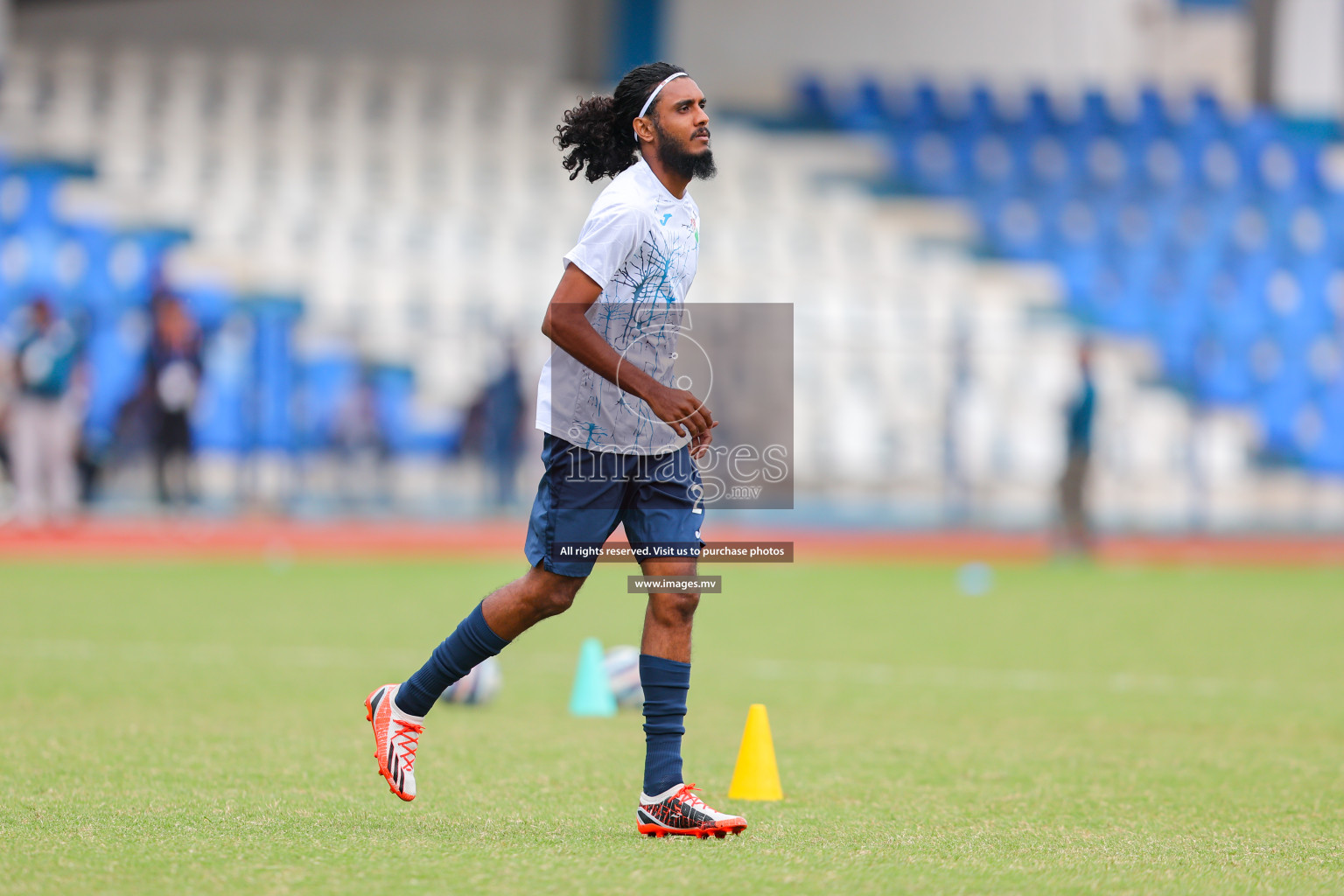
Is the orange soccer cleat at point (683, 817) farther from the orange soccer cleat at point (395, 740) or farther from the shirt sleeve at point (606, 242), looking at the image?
the shirt sleeve at point (606, 242)

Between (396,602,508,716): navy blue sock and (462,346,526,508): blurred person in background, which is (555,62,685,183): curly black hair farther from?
(462,346,526,508): blurred person in background

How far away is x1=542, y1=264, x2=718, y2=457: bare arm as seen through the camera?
472 centimetres

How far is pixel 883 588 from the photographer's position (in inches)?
562

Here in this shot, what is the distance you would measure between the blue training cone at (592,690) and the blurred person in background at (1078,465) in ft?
34.9

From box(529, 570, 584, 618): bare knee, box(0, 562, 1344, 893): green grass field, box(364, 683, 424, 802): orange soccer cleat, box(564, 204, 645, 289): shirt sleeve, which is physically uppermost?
box(564, 204, 645, 289): shirt sleeve

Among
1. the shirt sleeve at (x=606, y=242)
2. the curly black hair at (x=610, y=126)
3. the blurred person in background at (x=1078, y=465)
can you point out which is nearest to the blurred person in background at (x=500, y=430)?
the blurred person in background at (x=1078, y=465)

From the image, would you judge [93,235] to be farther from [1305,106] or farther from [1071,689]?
[1305,106]

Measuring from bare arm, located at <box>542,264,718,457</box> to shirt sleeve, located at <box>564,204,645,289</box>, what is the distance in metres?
0.03

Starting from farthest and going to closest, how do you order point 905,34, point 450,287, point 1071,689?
point 905,34 < point 450,287 < point 1071,689

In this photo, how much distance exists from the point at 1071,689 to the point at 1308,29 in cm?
2452

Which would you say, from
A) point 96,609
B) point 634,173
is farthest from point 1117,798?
point 96,609

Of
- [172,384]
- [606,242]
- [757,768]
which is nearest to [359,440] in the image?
[172,384]

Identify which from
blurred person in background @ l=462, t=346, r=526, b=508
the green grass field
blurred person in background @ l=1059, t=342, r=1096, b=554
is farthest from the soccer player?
blurred person in background @ l=462, t=346, r=526, b=508

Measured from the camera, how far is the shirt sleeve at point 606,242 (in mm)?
4742
